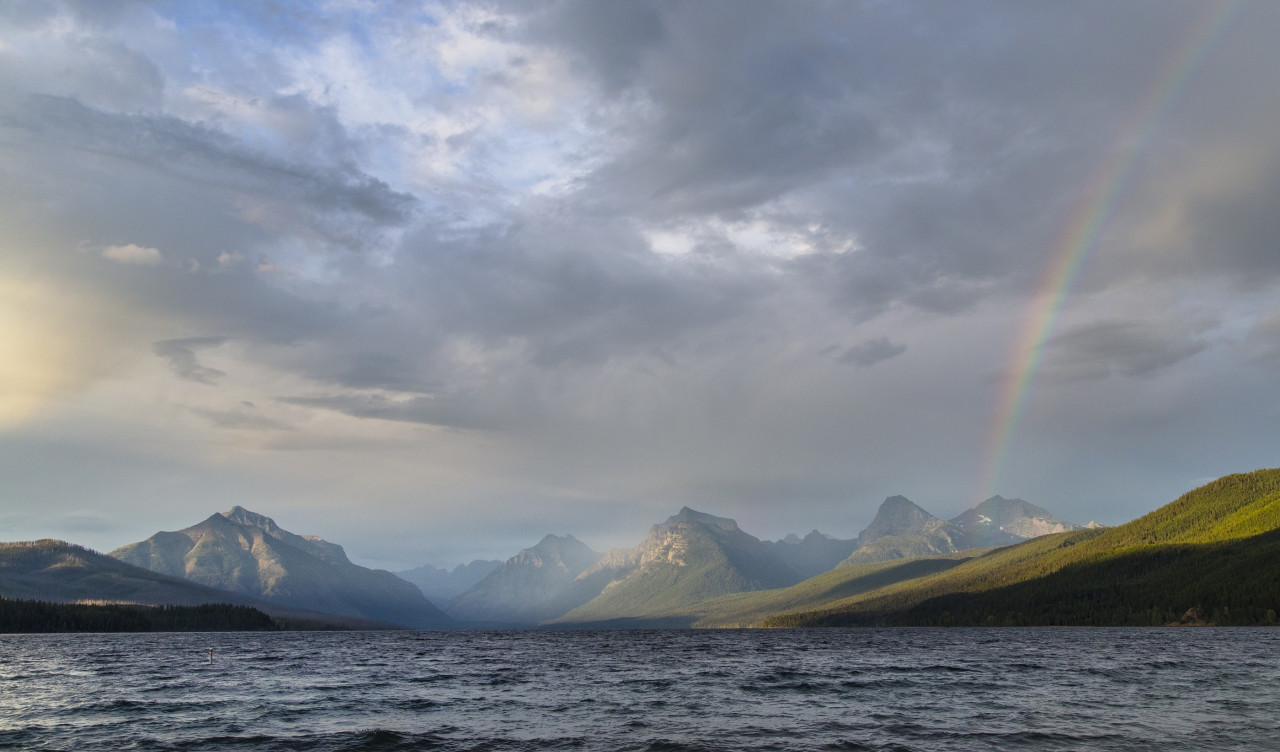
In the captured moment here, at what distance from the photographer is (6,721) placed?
199 ft

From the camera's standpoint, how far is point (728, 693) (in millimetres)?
78188

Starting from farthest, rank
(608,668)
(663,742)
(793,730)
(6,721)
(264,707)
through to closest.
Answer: (608,668) < (264,707) < (6,721) < (793,730) < (663,742)

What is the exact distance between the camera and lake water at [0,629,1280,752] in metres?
49.3

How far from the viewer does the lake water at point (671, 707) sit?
49.3 m

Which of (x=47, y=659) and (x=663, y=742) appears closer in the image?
(x=663, y=742)

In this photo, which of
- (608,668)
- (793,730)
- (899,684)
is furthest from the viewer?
(608,668)

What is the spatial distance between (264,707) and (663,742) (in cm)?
4383

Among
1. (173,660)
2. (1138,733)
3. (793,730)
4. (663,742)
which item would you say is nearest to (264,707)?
(663,742)

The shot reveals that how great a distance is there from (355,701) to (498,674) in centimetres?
3784

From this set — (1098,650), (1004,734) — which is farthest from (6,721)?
(1098,650)

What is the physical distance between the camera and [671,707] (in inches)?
2633

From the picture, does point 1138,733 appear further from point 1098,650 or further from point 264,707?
point 1098,650

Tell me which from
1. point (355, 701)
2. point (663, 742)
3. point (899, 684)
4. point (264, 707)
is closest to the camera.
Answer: point (663, 742)

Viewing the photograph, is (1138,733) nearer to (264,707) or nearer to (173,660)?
(264,707)
